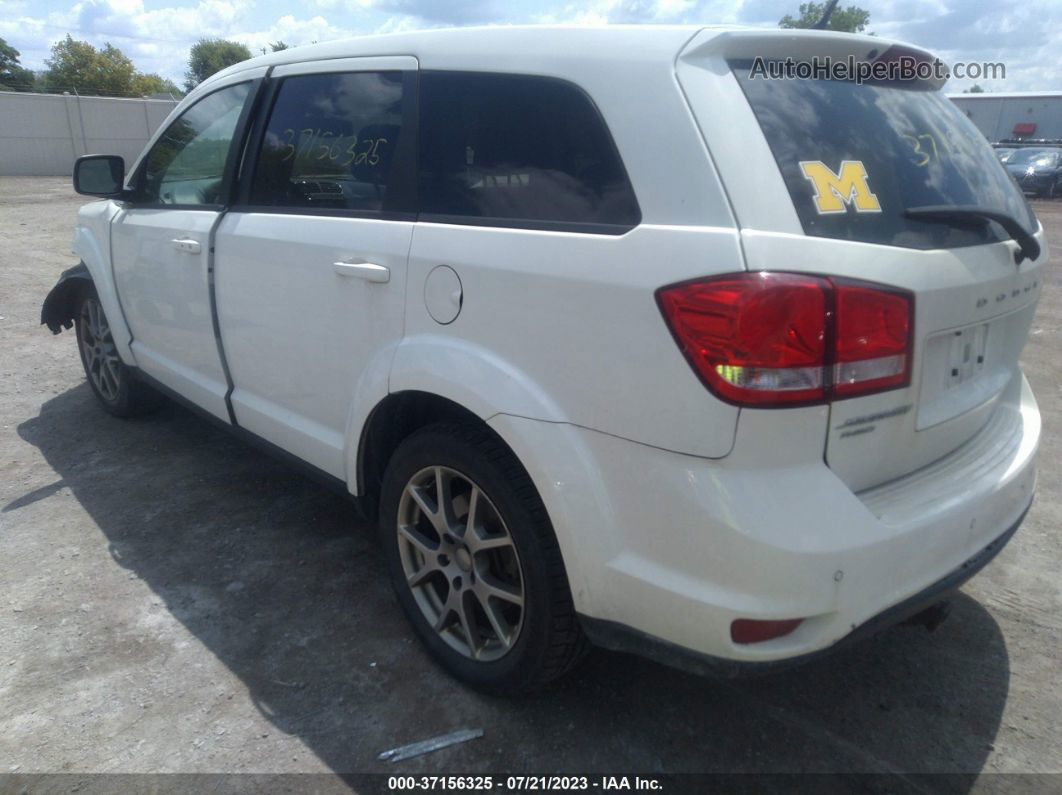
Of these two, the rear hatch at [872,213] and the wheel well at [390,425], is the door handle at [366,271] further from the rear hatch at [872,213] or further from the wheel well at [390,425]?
the rear hatch at [872,213]

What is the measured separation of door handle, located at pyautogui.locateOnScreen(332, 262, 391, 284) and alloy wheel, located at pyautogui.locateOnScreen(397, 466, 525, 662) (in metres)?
0.61

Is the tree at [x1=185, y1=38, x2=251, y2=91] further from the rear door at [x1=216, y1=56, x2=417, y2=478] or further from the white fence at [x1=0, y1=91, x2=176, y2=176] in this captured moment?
the rear door at [x1=216, y1=56, x2=417, y2=478]

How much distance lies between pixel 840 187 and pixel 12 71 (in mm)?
72417

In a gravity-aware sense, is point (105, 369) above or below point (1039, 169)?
above

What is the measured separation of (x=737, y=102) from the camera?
6.29 feet

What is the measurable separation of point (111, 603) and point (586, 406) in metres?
2.18

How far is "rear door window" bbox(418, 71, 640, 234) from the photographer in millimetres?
2074

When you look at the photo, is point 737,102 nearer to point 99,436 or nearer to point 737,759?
point 737,759

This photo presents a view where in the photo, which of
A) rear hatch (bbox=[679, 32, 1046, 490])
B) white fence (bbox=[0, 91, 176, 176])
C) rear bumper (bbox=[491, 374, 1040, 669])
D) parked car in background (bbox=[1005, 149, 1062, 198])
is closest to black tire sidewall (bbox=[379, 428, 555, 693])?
rear bumper (bbox=[491, 374, 1040, 669])

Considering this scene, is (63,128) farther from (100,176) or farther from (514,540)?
(514,540)

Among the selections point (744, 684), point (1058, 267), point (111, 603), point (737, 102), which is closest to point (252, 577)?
point (111, 603)

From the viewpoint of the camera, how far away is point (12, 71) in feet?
194

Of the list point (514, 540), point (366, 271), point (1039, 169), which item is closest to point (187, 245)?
point (366, 271)

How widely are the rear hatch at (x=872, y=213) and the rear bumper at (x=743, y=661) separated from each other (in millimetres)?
300
